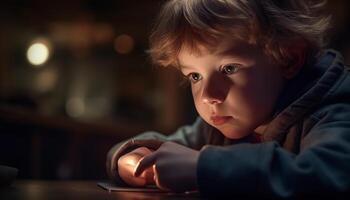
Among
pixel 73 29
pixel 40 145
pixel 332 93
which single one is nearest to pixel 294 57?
pixel 332 93

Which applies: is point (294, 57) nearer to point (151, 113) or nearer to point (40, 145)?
point (40, 145)

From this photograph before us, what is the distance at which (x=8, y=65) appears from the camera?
3295 millimetres

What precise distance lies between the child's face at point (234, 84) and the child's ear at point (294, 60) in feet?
0.05

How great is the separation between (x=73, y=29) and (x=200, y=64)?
293 centimetres

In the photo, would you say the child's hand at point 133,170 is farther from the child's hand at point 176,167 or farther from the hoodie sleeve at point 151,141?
the child's hand at point 176,167

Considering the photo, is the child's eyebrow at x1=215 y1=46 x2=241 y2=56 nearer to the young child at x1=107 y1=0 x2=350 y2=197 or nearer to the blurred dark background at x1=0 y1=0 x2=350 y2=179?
the young child at x1=107 y1=0 x2=350 y2=197

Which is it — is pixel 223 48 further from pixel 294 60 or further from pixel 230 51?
pixel 294 60

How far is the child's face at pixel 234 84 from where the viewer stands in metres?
0.80

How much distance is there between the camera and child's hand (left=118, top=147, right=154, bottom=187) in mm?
832

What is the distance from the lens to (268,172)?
635 mm

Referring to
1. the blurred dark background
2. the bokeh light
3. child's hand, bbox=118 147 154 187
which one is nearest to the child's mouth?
child's hand, bbox=118 147 154 187


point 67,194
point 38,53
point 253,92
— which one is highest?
point 38,53

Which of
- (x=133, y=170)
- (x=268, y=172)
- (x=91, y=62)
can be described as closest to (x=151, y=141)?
(x=133, y=170)

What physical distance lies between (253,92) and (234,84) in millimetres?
31
